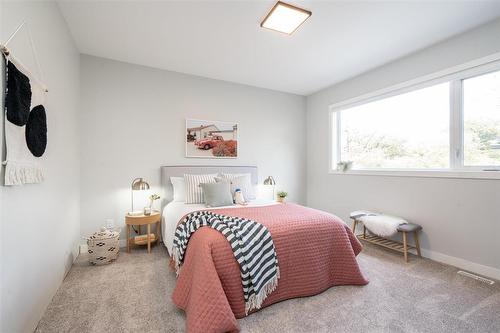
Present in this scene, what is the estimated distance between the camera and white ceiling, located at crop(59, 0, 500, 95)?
2.15 m

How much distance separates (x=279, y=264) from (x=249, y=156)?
252 cm

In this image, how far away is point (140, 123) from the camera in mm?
3330

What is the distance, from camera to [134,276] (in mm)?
2324

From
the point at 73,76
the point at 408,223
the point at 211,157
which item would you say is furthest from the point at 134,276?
the point at 408,223

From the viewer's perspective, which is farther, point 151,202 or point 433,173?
point 151,202

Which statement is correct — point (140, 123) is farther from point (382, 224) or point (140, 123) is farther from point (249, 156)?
point (382, 224)

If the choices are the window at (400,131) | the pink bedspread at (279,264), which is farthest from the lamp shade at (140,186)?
the window at (400,131)

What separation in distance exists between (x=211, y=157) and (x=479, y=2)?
3494 millimetres

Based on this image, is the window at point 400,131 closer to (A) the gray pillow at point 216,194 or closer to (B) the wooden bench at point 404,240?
(B) the wooden bench at point 404,240

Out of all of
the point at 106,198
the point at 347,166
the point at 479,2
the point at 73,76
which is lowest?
the point at 106,198

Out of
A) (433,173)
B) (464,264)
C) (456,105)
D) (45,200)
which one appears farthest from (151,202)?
(456,105)

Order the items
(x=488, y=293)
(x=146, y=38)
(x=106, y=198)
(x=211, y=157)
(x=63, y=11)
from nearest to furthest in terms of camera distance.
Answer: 1. (x=488, y=293)
2. (x=63, y=11)
3. (x=146, y=38)
4. (x=106, y=198)
5. (x=211, y=157)

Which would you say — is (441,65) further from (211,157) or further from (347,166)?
(211,157)

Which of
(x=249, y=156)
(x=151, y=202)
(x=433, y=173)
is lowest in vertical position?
(x=151, y=202)
